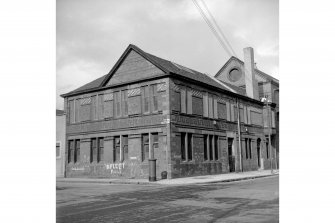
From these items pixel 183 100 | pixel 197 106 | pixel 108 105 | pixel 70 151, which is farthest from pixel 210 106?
pixel 70 151

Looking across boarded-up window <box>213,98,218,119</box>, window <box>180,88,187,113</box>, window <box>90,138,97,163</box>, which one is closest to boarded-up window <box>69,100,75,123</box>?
window <box>90,138,97,163</box>

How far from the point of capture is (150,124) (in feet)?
74.8

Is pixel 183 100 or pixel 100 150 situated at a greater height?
pixel 183 100

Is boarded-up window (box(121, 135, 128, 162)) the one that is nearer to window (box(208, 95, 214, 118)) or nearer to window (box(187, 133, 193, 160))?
window (box(187, 133, 193, 160))

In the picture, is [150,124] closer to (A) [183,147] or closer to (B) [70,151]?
(A) [183,147]

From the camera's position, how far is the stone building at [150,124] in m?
22.4

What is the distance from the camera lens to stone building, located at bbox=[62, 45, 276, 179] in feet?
73.4

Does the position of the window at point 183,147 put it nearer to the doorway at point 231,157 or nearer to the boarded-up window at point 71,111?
the doorway at point 231,157

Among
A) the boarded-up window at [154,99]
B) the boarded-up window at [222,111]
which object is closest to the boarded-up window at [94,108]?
the boarded-up window at [154,99]
